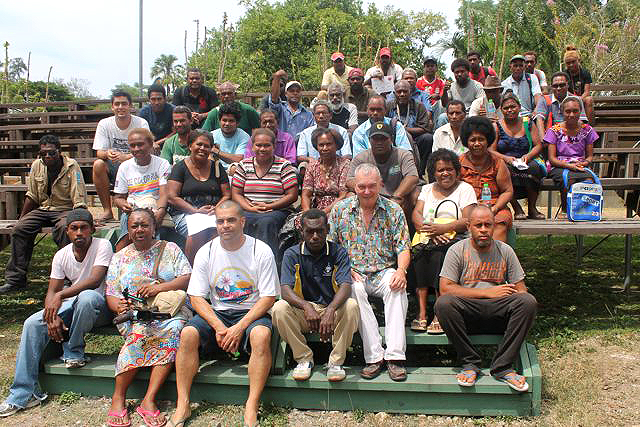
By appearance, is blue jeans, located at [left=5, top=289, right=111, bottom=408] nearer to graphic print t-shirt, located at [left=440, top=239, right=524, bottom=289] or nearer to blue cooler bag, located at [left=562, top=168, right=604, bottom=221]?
graphic print t-shirt, located at [left=440, top=239, right=524, bottom=289]

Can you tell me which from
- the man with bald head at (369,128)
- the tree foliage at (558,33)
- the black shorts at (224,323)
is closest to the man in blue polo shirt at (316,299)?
the black shorts at (224,323)

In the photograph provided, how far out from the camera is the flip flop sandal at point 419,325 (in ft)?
15.3

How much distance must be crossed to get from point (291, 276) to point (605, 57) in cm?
1964

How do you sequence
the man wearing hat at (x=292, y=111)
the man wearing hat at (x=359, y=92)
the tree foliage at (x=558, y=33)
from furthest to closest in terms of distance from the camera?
1. the tree foliage at (x=558, y=33)
2. the man wearing hat at (x=359, y=92)
3. the man wearing hat at (x=292, y=111)

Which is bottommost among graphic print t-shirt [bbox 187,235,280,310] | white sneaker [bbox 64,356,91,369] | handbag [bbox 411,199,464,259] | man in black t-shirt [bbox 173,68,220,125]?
white sneaker [bbox 64,356,91,369]

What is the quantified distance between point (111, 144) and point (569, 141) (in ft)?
17.8

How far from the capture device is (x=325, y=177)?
18.9ft

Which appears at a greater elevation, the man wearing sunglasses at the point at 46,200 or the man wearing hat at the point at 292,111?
the man wearing hat at the point at 292,111

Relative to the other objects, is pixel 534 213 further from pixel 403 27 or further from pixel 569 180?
pixel 403 27

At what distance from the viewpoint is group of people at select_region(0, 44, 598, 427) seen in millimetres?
4293

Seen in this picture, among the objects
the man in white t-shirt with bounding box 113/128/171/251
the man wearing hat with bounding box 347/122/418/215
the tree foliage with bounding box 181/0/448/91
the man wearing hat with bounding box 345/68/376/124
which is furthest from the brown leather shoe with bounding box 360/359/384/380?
the tree foliage with bounding box 181/0/448/91

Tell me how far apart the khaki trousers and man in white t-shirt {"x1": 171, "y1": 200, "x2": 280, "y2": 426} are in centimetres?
11

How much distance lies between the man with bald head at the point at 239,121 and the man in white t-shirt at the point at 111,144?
0.97 meters

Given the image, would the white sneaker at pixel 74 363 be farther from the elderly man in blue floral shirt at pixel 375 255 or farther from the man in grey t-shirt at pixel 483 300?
the man in grey t-shirt at pixel 483 300
